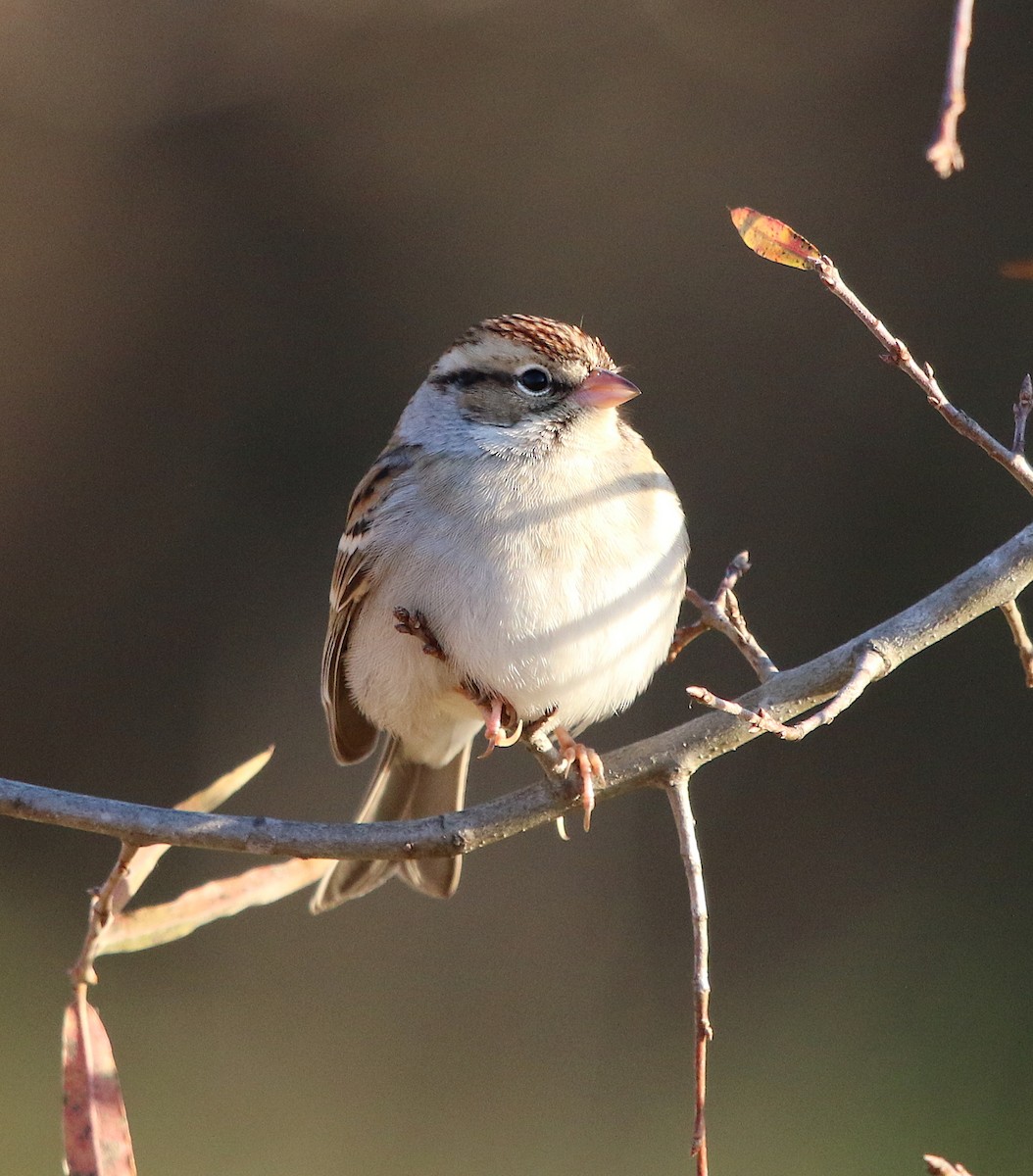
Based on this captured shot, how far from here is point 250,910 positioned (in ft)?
16.6

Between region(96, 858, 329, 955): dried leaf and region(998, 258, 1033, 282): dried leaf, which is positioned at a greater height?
region(998, 258, 1033, 282): dried leaf

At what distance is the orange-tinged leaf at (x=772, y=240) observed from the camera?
1.58 m

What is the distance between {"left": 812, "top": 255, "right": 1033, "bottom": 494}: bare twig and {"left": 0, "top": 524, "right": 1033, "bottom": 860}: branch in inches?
6.2

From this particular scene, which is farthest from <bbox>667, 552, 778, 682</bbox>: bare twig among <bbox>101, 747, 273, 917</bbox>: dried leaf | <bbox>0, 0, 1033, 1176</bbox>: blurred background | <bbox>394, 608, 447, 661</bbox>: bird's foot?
<bbox>0, 0, 1033, 1176</bbox>: blurred background

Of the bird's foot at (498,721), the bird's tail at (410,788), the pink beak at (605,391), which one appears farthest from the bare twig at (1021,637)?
the bird's tail at (410,788)

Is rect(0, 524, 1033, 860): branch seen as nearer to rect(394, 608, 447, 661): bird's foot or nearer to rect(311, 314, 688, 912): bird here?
rect(311, 314, 688, 912): bird

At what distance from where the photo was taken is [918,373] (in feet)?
5.61

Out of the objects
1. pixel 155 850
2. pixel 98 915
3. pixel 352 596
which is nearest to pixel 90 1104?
pixel 98 915

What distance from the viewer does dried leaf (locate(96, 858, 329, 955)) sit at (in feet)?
6.81

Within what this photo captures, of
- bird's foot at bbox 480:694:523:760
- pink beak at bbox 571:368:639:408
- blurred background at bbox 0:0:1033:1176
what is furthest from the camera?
blurred background at bbox 0:0:1033:1176

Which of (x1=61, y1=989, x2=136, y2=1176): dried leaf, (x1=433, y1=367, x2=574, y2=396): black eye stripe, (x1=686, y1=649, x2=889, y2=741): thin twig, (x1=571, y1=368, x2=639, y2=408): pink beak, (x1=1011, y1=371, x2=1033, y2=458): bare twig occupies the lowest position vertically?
(x1=61, y1=989, x2=136, y2=1176): dried leaf

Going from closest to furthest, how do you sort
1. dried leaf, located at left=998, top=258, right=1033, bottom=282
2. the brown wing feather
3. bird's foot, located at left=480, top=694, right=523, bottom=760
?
dried leaf, located at left=998, top=258, right=1033, bottom=282
bird's foot, located at left=480, top=694, right=523, bottom=760
the brown wing feather

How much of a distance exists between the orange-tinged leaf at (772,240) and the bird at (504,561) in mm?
861

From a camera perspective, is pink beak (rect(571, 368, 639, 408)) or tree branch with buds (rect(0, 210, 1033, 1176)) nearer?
tree branch with buds (rect(0, 210, 1033, 1176))
